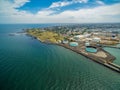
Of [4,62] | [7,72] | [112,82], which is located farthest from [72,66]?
[4,62]

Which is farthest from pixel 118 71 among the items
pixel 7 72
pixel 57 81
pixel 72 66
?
pixel 7 72

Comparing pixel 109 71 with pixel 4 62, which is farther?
pixel 4 62

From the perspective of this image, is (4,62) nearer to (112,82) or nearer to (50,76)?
(50,76)

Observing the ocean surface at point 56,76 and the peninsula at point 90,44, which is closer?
the ocean surface at point 56,76

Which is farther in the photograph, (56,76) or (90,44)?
(90,44)

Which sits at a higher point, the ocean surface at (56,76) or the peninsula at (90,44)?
the ocean surface at (56,76)

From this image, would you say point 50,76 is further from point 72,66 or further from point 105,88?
point 105,88

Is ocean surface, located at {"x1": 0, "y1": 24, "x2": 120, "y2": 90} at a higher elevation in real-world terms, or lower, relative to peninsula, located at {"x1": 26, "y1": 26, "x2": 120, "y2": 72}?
higher

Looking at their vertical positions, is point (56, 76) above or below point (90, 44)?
above

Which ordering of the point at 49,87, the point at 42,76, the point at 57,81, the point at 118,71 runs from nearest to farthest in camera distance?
the point at 49,87 → the point at 57,81 → the point at 42,76 → the point at 118,71

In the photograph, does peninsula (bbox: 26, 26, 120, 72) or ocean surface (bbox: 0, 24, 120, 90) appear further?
peninsula (bbox: 26, 26, 120, 72)

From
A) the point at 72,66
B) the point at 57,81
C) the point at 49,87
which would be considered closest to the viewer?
the point at 49,87
